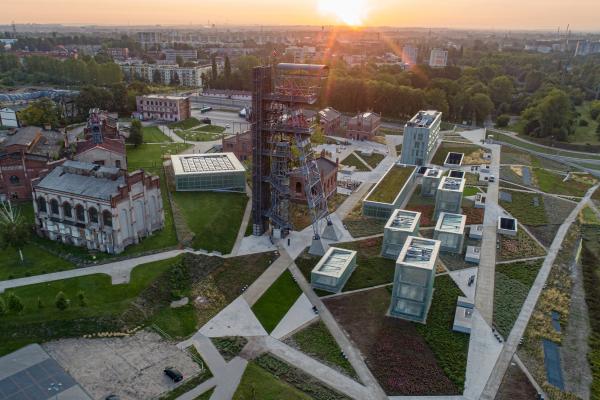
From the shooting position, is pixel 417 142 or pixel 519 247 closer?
pixel 519 247

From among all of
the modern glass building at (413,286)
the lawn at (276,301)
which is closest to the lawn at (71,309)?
the lawn at (276,301)

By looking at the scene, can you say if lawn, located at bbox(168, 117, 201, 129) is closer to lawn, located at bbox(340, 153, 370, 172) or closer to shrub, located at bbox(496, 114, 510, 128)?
lawn, located at bbox(340, 153, 370, 172)

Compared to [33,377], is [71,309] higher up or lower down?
higher up

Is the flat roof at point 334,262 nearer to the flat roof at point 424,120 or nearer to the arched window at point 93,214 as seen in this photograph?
the arched window at point 93,214

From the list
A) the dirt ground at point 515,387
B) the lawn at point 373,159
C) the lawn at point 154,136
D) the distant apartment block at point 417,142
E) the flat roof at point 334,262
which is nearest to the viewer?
the dirt ground at point 515,387

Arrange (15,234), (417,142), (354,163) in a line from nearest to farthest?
(15,234) → (417,142) → (354,163)

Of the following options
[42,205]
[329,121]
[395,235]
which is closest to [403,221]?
[395,235]

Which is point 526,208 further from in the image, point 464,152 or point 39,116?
point 39,116

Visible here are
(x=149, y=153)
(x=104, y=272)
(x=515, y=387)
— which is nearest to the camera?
(x=515, y=387)
